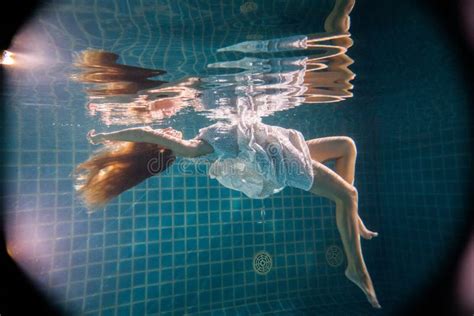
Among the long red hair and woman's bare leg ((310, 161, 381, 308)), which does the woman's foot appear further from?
the long red hair

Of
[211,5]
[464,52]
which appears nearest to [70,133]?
[211,5]

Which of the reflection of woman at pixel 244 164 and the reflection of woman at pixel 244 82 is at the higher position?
the reflection of woman at pixel 244 82

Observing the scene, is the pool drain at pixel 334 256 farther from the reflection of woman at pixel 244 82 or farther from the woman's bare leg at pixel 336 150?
the woman's bare leg at pixel 336 150

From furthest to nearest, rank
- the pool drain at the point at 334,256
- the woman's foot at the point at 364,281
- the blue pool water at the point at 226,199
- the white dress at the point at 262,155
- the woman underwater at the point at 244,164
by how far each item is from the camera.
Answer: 1. the pool drain at the point at 334,256
2. the blue pool water at the point at 226,199
3. the white dress at the point at 262,155
4. the woman underwater at the point at 244,164
5. the woman's foot at the point at 364,281

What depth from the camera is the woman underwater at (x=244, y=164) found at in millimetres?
3682

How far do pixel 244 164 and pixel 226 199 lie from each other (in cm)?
675

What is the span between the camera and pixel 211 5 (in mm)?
4152

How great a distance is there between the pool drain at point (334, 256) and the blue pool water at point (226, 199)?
7 centimetres

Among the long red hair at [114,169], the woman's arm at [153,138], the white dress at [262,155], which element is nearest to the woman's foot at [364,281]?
the white dress at [262,155]

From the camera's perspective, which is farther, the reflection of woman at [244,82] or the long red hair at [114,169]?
the reflection of woman at [244,82]

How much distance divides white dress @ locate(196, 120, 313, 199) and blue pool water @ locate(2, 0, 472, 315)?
191cm

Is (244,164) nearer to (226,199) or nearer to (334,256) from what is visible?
(226,199)

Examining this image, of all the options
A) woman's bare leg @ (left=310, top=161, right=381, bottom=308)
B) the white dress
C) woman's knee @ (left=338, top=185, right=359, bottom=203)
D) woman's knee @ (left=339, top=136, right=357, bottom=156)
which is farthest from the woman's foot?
woman's knee @ (left=339, top=136, right=357, bottom=156)

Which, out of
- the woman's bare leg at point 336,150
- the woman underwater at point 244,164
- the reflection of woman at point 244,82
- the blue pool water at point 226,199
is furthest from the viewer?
the reflection of woman at point 244,82
